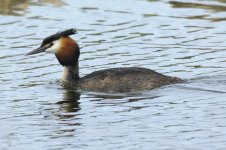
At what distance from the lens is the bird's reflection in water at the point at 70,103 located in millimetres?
18078

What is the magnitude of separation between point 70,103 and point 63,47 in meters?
2.26

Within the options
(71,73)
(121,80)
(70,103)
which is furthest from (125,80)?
(70,103)

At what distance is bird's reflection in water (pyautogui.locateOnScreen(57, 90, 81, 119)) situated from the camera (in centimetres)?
1808

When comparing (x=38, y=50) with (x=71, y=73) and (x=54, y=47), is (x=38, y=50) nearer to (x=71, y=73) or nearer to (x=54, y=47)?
(x=54, y=47)

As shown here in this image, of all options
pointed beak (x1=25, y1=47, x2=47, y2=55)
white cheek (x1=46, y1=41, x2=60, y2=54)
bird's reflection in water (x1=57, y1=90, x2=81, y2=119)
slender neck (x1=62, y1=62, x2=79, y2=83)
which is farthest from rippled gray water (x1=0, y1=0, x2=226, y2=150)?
white cheek (x1=46, y1=41, x2=60, y2=54)

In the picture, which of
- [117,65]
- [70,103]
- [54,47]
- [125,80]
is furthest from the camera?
[117,65]

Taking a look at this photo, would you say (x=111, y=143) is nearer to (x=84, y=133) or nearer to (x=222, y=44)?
(x=84, y=133)

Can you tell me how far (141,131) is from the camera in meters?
16.4

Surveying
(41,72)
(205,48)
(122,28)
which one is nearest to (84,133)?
(41,72)

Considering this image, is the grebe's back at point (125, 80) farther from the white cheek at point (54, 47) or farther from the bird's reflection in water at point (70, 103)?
the white cheek at point (54, 47)

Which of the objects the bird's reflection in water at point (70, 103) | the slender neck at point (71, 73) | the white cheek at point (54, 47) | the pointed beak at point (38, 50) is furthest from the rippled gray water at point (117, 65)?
the white cheek at point (54, 47)

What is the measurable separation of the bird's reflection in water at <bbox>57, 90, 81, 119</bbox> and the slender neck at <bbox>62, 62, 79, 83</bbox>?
0.59 metres

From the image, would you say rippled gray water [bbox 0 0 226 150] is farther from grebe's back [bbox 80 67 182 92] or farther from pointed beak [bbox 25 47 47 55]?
pointed beak [bbox 25 47 47 55]

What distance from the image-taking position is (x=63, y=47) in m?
21.1
